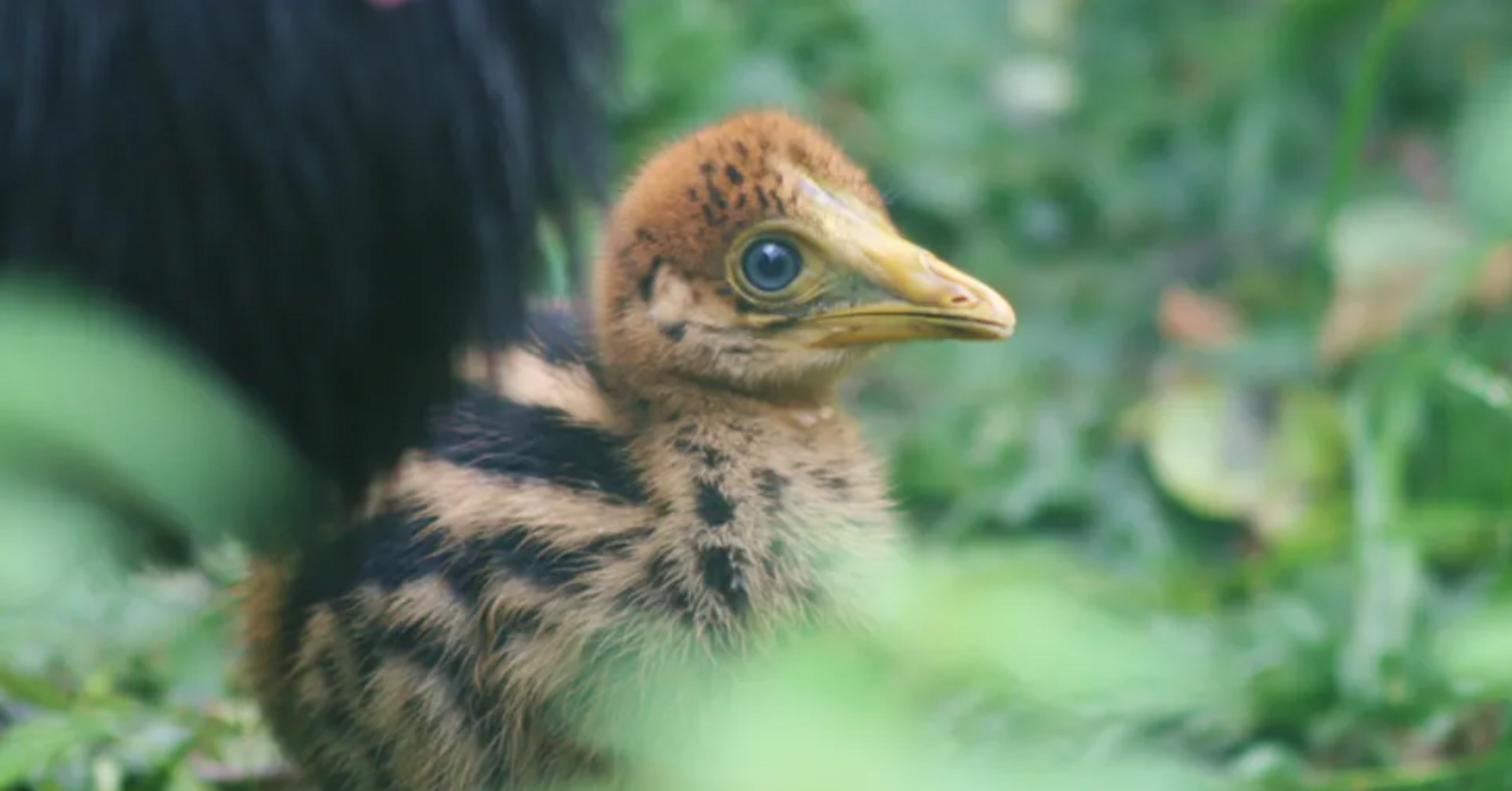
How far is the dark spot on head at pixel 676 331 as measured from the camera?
1.19 metres

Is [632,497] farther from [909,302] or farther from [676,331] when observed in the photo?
[909,302]

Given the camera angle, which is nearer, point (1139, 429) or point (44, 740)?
point (44, 740)

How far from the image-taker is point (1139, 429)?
6.64 feet

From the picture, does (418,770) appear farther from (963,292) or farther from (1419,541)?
(1419,541)

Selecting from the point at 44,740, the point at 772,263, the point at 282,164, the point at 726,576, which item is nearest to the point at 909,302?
the point at 772,263

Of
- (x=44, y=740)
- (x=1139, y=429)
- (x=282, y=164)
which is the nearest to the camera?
(x=282, y=164)

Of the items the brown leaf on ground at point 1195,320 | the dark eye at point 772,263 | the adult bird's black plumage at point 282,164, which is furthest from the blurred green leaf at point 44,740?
the brown leaf on ground at point 1195,320

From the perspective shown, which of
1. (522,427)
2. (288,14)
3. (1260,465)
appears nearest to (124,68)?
(288,14)

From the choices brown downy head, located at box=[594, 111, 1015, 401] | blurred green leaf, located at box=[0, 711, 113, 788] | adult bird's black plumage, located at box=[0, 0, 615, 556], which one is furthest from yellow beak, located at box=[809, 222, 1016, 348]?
blurred green leaf, located at box=[0, 711, 113, 788]

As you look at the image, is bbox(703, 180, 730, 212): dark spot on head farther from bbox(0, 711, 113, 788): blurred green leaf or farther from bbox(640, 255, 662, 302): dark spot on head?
bbox(0, 711, 113, 788): blurred green leaf

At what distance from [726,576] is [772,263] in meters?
0.21

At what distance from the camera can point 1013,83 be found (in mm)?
2590

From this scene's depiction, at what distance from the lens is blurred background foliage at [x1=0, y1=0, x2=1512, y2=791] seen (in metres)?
0.71

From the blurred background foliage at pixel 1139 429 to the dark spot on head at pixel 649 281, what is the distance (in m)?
0.25
